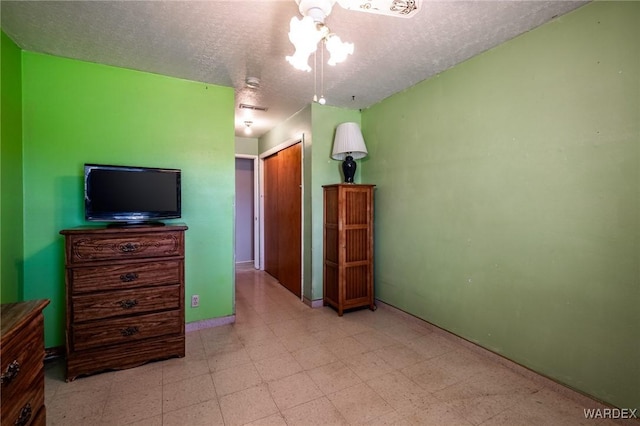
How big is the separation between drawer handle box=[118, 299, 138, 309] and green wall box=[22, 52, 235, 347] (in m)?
0.65

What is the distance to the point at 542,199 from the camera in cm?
190

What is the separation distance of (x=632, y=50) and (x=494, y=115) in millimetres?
736

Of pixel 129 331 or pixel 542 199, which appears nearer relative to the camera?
pixel 542 199

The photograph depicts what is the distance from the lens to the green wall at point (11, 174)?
193 centimetres

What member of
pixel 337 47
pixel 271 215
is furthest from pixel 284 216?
pixel 337 47

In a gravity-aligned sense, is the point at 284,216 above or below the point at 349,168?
below

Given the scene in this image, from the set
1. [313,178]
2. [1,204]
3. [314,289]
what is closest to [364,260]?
[314,289]

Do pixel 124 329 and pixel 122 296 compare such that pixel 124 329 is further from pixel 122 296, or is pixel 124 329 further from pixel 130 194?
pixel 130 194

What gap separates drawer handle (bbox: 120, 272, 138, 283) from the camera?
206cm

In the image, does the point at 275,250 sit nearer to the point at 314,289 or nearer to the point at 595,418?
the point at 314,289

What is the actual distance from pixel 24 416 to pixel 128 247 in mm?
1180

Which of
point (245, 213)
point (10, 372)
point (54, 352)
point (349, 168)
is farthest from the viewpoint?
point (245, 213)

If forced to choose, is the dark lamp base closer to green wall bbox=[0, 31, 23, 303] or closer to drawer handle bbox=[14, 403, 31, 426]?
green wall bbox=[0, 31, 23, 303]

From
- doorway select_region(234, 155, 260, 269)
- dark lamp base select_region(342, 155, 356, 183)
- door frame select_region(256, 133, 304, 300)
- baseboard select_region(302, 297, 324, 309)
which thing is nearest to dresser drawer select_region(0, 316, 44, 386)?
baseboard select_region(302, 297, 324, 309)
